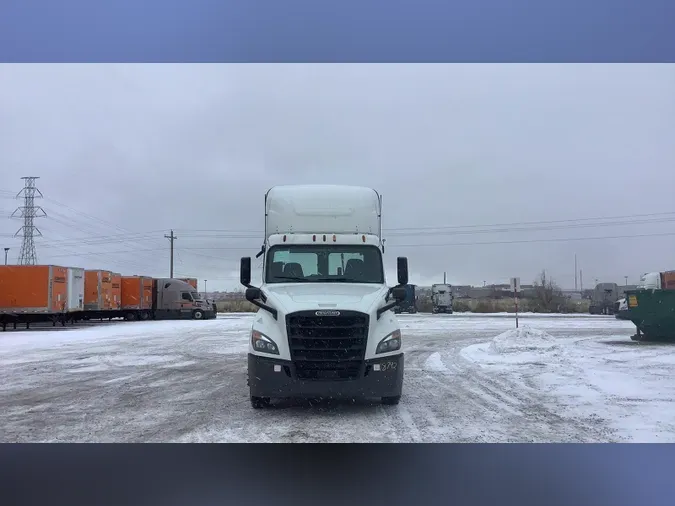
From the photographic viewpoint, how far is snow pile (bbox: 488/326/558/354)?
52.2 ft

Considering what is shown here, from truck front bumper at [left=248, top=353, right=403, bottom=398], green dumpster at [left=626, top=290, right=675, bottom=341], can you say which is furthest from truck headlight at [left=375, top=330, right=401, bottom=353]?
green dumpster at [left=626, top=290, right=675, bottom=341]

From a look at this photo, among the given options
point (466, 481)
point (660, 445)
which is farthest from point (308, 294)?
point (660, 445)

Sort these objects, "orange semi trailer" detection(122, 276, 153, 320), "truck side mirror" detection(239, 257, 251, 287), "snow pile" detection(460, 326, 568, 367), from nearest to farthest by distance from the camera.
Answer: "truck side mirror" detection(239, 257, 251, 287) → "snow pile" detection(460, 326, 568, 367) → "orange semi trailer" detection(122, 276, 153, 320)

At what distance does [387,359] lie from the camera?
27.5 feet

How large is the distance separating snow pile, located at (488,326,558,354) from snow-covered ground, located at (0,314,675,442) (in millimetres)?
61

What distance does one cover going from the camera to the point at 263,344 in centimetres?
838

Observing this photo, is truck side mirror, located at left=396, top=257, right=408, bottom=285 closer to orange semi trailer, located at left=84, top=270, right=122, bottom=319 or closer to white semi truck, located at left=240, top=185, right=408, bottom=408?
white semi truck, located at left=240, top=185, right=408, bottom=408

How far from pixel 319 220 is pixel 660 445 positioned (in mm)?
6156

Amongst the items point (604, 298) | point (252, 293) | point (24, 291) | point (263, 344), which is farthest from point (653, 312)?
point (604, 298)

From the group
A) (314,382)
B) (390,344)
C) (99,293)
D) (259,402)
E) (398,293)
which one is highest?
(99,293)

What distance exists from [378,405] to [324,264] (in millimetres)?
2578

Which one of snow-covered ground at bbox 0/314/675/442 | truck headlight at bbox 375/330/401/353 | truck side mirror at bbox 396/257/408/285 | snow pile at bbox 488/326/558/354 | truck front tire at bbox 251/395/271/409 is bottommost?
snow-covered ground at bbox 0/314/675/442

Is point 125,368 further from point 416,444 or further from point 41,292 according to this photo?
point 41,292

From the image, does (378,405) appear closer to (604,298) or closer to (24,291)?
(24,291)
